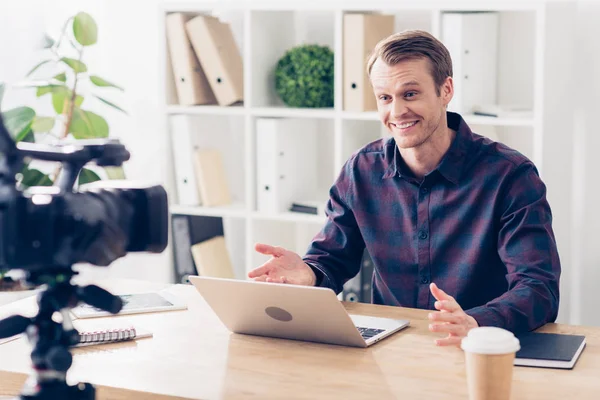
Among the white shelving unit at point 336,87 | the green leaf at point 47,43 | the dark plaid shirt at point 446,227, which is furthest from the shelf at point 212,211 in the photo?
the dark plaid shirt at point 446,227

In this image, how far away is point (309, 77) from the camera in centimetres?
329

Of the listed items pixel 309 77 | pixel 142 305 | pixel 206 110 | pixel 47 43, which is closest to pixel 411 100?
pixel 142 305

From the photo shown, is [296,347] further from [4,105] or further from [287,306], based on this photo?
[4,105]

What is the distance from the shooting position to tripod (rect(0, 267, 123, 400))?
1272 mm

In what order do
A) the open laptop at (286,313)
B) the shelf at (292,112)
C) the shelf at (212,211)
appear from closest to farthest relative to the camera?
the open laptop at (286,313) → the shelf at (292,112) → the shelf at (212,211)

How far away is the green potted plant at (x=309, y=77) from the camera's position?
10.8 ft

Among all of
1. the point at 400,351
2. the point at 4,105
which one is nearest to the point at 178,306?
the point at 400,351

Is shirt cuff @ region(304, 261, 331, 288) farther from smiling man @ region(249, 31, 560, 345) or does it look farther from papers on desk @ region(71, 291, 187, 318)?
papers on desk @ region(71, 291, 187, 318)

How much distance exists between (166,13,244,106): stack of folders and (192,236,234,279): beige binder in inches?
21.3

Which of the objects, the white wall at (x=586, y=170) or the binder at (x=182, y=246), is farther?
the binder at (x=182, y=246)

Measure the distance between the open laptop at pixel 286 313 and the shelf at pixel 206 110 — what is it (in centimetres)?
158

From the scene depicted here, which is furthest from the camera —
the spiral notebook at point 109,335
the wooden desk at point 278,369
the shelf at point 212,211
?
the shelf at point 212,211

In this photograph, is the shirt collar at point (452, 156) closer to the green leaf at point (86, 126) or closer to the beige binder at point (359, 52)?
the beige binder at point (359, 52)

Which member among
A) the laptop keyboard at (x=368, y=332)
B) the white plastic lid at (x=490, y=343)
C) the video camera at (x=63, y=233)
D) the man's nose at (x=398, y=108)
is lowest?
the laptop keyboard at (x=368, y=332)
